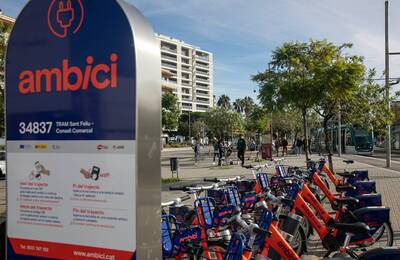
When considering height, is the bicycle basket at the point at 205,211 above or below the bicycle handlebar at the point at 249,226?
below

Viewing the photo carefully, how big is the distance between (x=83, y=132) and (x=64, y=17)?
666 millimetres

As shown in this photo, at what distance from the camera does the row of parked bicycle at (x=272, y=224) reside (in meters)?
3.57

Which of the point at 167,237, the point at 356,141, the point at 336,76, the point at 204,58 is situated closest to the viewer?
the point at 167,237

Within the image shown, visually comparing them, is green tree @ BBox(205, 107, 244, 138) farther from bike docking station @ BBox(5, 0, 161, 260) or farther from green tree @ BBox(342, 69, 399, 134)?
bike docking station @ BBox(5, 0, 161, 260)

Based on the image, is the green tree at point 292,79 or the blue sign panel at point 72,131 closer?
the blue sign panel at point 72,131

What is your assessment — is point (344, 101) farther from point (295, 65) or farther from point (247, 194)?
point (247, 194)

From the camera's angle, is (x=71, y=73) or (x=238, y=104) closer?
(x=71, y=73)

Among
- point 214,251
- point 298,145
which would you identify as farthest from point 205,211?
point 298,145

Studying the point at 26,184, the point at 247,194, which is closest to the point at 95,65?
the point at 26,184

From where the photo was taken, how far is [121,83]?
230 cm

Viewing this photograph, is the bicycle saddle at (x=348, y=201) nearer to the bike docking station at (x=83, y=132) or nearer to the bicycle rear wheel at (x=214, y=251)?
the bicycle rear wheel at (x=214, y=251)

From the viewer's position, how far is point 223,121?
51.7m

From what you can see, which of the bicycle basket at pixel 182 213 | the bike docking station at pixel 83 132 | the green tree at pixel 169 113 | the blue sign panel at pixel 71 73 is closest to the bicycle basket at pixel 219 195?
the bicycle basket at pixel 182 213

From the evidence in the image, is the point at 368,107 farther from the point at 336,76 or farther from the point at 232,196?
the point at 232,196
